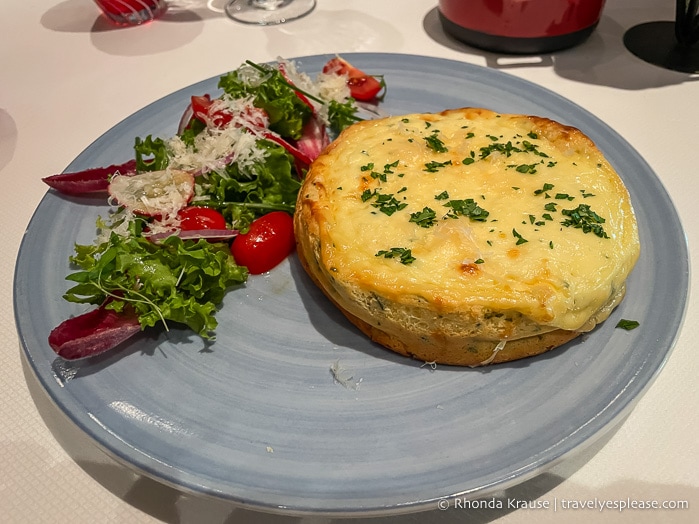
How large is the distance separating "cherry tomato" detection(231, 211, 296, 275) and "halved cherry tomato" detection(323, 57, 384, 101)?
115 centimetres

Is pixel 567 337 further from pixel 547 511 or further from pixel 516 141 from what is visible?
pixel 516 141

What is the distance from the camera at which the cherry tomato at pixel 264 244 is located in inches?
99.6

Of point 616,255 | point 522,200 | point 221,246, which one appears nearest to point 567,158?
point 522,200

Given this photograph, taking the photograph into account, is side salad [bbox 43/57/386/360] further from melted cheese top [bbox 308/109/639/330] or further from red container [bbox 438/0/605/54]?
red container [bbox 438/0/605/54]

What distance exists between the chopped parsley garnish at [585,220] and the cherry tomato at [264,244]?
1.29 metres

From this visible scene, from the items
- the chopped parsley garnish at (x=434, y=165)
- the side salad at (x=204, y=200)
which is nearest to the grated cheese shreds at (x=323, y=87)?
the side salad at (x=204, y=200)

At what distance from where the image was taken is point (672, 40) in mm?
4176

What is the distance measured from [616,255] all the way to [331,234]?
112cm

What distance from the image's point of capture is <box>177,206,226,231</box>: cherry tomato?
2639 mm

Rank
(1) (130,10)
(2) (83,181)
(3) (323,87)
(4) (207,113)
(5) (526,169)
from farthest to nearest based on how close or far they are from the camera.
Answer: (1) (130,10) < (3) (323,87) < (4) (207,113) < (2) (83,181) < (5) (526,169)

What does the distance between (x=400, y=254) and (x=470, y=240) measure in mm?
277


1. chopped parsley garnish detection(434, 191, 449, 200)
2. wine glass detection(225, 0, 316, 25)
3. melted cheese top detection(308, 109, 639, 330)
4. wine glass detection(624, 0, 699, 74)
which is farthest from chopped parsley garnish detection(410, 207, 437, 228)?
wine glass detection(225, 0, 316, 25)

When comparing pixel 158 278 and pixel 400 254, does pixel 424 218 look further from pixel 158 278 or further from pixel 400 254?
pixel 158 278

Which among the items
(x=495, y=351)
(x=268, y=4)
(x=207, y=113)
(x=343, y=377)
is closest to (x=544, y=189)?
(x=495, y=351)
